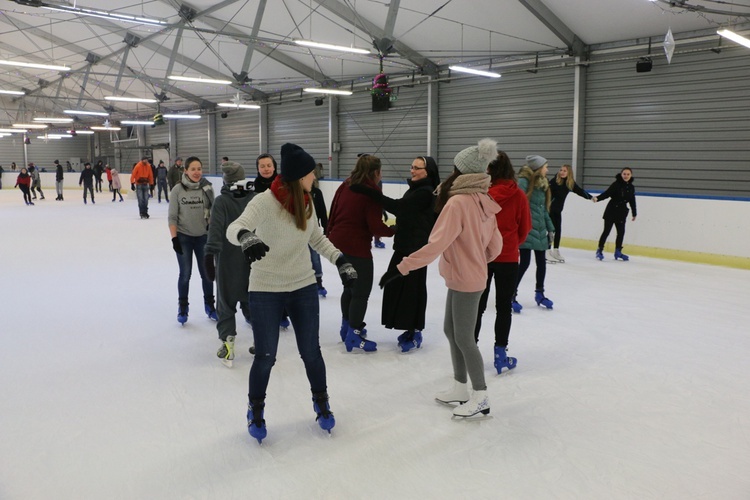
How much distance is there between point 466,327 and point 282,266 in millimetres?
959

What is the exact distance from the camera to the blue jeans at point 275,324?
250 centimetres

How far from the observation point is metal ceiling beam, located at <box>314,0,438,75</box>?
12.4 metres

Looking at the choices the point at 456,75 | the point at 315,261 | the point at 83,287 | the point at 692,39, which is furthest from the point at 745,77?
the point at 83,287

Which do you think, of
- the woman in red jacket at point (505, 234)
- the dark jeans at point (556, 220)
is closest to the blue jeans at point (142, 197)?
the dark jeans at point (556, 220)

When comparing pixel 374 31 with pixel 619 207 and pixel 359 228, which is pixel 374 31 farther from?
pixel 359 228

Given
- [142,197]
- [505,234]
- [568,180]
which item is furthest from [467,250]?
[142,197]

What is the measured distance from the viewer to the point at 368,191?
3.75 meters

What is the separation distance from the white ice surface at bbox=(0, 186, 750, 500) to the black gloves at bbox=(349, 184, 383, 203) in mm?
1071

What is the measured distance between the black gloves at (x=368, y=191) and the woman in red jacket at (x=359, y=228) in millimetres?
42

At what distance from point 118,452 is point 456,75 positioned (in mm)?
13336

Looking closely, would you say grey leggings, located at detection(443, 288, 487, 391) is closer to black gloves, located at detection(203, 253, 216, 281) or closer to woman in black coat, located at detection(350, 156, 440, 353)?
woman in black coat, located at detection(350, 156, 440, 353)

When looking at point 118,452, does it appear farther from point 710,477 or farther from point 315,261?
point 315,261

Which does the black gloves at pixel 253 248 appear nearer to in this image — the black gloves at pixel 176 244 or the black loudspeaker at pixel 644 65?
the black gloves at pixel 176 244

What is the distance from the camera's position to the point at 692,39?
10.2 meters
